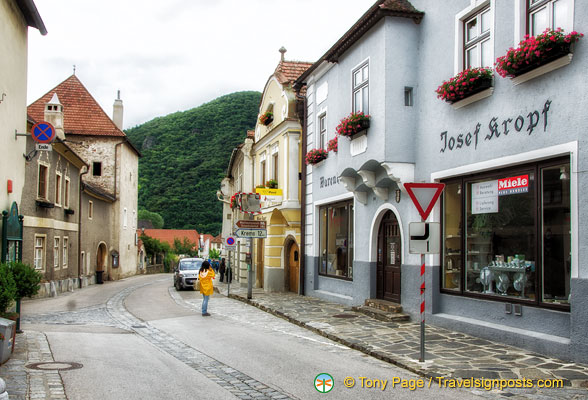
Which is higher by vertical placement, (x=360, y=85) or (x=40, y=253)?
(x=360, y=85)

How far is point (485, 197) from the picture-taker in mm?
11164

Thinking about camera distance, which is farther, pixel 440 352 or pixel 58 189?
pixel 58 189

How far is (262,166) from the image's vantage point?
89.1 feet

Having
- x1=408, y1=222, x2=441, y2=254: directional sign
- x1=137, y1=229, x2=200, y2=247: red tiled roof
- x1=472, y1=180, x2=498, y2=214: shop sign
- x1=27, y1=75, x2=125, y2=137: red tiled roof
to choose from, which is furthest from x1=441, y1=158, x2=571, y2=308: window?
x1=137, y1=229, x2=200, y2=247: red tiled roof

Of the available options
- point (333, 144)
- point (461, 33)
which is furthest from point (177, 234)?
point (461, 33)

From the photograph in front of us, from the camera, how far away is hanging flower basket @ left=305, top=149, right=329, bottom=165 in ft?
62.3

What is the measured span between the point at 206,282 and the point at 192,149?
74.0 m

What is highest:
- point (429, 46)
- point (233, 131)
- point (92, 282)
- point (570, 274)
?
point (233, 131)

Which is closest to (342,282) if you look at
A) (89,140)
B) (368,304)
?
(368,304)

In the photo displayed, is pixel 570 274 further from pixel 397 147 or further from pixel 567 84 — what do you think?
pixel 397 147

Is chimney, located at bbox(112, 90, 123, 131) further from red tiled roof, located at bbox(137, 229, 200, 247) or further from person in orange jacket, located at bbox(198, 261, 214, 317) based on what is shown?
red tiled roof, located at bbox(137, 229, 200, 247)

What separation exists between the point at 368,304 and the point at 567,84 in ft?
26.4

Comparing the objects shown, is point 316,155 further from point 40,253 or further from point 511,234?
point 40,253

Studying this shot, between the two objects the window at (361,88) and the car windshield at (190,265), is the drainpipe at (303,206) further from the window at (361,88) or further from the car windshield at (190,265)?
the car windshield at (190,265)
